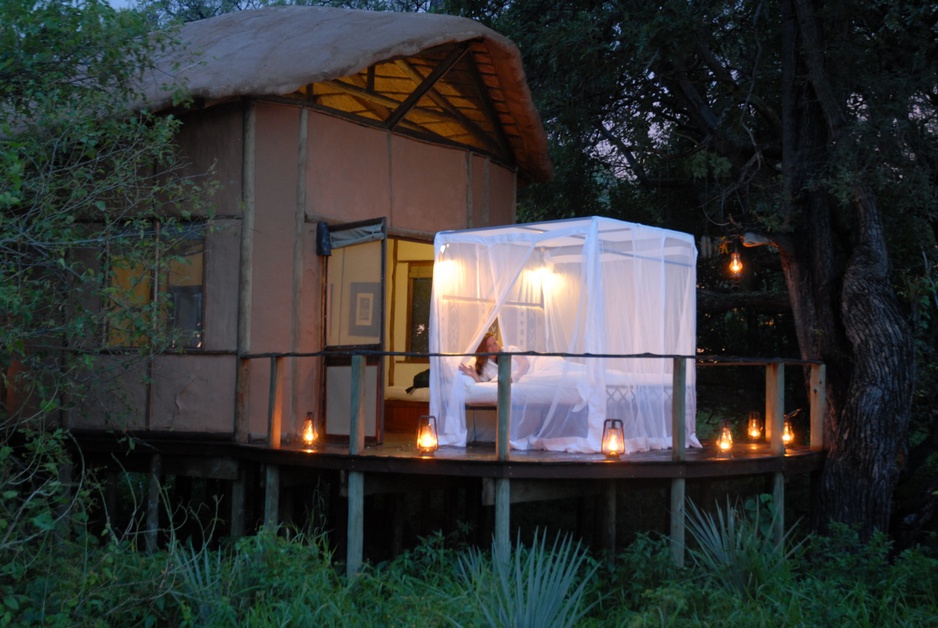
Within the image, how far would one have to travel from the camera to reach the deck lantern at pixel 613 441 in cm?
838

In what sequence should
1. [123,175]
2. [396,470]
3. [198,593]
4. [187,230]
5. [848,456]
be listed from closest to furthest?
[198,593] → [123,175] → [396,470] → [187,230] → [848,456]

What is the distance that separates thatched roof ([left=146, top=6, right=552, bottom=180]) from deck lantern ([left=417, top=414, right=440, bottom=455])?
121 inches

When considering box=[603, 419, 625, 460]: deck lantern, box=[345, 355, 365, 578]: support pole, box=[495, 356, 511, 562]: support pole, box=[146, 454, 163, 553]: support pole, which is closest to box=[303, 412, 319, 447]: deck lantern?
box=[345, 355, 365, 578]: support pole

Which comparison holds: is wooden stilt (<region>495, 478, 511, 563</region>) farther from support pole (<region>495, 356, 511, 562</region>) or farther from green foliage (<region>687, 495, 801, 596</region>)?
green foliage (<region>687, 495, 801, 596</region>)

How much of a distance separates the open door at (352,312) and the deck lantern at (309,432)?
28cm

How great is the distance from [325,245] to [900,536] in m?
6.21

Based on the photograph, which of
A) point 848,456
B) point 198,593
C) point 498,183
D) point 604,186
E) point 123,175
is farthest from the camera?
point 604,186

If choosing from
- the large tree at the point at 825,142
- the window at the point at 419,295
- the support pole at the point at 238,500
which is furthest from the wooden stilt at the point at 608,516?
the window at the point at 419,295

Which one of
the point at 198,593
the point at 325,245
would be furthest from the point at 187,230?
the point at 198,593

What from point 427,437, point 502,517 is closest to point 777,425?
point 502,517

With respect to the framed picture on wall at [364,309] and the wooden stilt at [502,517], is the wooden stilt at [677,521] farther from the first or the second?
the framed picture on wall at [364,309]

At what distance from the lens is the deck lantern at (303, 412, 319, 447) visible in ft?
30.5

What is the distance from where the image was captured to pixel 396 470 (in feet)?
27.0

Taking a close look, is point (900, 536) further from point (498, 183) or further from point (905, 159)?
point (498, 183)
